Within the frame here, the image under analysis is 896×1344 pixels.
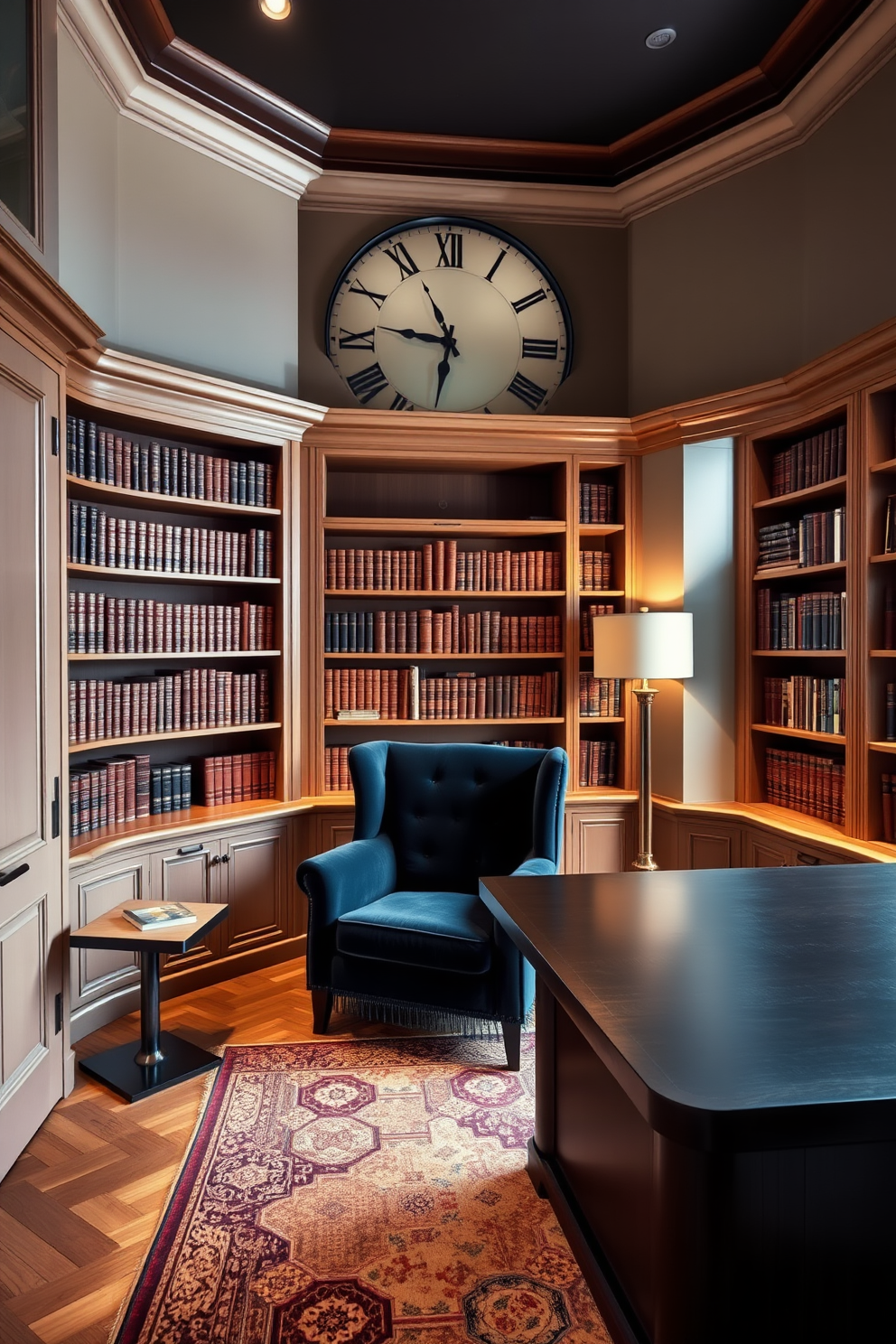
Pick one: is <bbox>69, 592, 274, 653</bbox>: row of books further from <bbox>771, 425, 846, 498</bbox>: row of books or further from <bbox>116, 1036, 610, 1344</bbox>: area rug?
<bbox>771, 425, 846, 498</bbox>: row of books

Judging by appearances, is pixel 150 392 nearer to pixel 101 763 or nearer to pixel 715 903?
pixel 101 763

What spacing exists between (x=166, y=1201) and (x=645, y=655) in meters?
2.62

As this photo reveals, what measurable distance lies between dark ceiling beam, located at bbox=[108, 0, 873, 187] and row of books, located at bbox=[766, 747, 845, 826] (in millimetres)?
2815

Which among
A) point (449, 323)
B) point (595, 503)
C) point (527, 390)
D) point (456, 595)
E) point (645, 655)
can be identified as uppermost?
point (449, 323)

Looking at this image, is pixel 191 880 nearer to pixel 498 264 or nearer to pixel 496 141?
pixel 498 264

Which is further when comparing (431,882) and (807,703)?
(807,703)

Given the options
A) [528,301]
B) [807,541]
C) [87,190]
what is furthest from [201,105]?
[807,541]

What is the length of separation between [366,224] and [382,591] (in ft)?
6.03

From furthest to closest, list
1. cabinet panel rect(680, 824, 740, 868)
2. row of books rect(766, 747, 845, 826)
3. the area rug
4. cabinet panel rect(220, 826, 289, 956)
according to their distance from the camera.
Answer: cabinet panel rect(680, 824, 740, 868) → cabinet panel rect(220, 826, 289, 956) → row of books rect(766, 747, 845, 826) → the area rug

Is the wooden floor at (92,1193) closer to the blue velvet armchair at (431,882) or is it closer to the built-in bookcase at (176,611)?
the blue velvet armchair at (431,882)

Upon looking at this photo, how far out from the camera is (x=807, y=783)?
12.5 ft

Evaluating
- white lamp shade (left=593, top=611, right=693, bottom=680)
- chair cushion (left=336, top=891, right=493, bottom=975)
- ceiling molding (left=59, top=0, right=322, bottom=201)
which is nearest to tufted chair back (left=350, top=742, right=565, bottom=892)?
chair cushion (left=336, top=891, right=493, bottom=975)

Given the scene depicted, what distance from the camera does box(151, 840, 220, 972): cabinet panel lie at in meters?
3.56

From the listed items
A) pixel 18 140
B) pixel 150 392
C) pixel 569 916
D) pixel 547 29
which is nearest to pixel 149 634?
pixel 150 392
